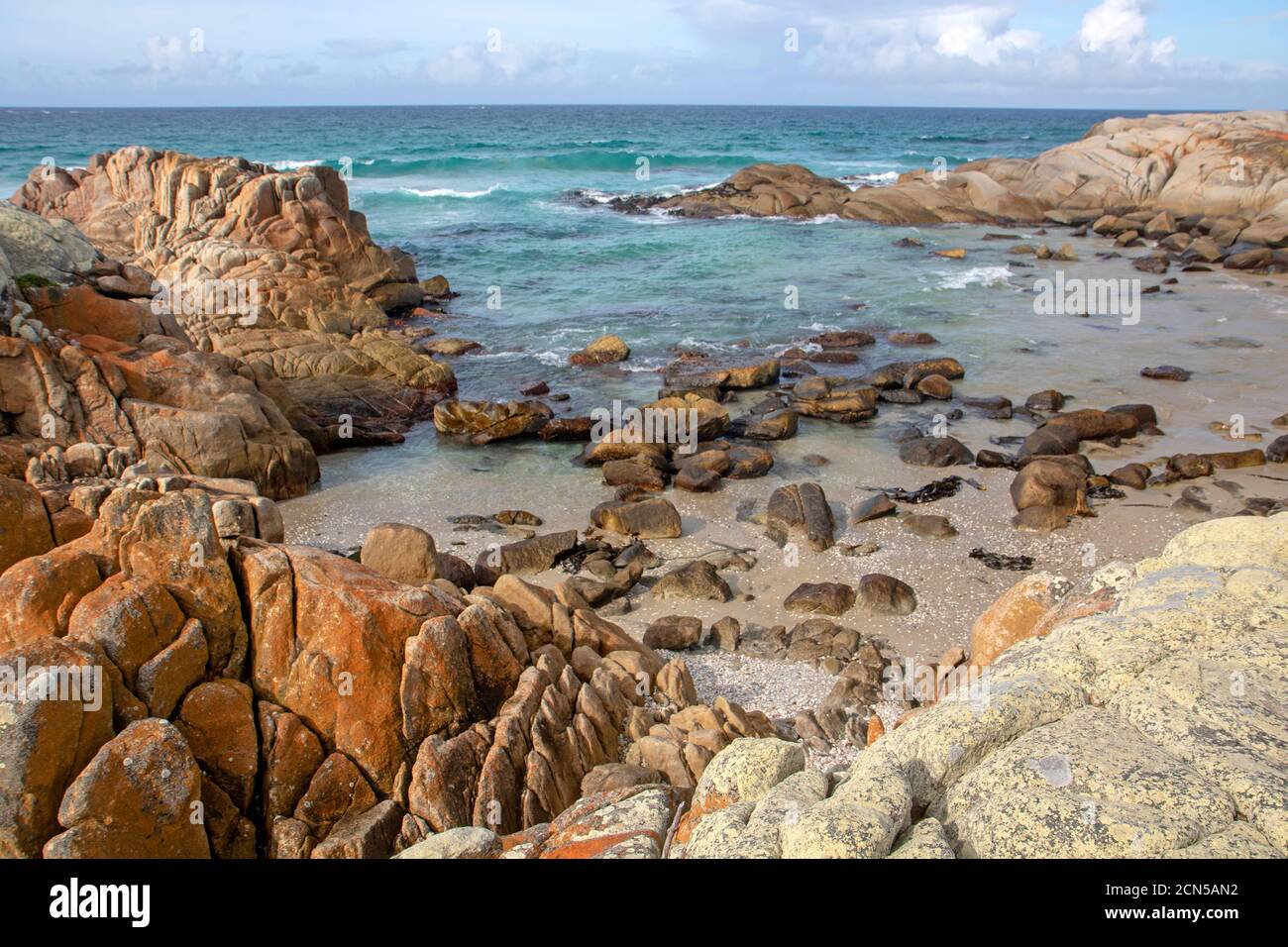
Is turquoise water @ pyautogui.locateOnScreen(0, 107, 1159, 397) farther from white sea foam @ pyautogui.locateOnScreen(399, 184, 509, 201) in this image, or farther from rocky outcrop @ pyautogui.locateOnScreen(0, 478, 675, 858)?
rocky outcrop @ pyautogui.locateOnScreen(0, 478, 675, 858)

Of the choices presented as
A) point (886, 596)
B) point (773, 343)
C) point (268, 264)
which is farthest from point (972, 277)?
point (886, 596)

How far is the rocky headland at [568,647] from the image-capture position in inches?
238

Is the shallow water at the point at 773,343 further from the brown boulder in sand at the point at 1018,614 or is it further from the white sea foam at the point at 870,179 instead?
the brown boulder in sand at the point at 1018,614

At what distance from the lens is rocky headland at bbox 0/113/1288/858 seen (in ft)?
19.8

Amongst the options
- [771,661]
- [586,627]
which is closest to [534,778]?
[586,627]

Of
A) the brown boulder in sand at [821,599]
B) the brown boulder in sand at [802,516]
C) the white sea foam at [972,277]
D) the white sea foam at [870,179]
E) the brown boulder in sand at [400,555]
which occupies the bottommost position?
the brown boulder in sand at [821,599]

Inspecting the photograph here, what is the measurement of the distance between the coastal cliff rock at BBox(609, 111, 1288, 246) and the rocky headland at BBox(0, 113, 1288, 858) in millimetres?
32980

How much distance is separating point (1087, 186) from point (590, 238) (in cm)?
2910

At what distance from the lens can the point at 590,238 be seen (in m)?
47.9

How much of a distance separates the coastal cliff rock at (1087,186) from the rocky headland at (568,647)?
33.0 metres

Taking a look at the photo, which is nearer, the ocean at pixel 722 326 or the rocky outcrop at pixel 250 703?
the rocky outcrop at pixel 250 703

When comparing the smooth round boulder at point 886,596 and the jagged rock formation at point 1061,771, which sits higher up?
the jagged rock formation at point 1061,771

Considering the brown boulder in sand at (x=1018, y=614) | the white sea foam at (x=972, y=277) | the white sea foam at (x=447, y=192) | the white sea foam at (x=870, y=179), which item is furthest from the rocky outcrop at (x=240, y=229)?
the white sea foam at (x=870, y=179)
